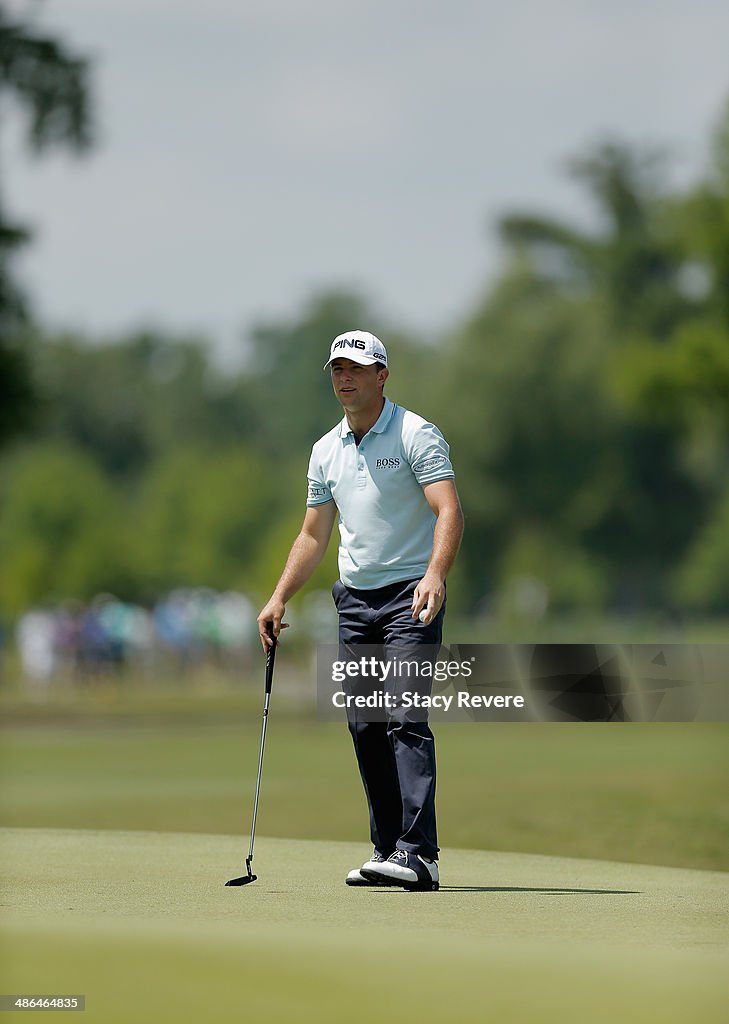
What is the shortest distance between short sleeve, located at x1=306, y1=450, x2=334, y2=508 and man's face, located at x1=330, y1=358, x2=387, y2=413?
0.37m

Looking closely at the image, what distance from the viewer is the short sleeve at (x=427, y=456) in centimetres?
804

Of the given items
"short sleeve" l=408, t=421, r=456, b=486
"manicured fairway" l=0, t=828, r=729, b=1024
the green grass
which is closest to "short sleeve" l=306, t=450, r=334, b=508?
"short sleeve" l=408, t=421, r=456, b=486

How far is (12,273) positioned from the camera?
3231 cm

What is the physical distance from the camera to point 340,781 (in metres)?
22.8

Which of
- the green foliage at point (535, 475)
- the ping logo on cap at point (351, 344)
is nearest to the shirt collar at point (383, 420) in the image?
the ping logo on cap at point (351, 344)

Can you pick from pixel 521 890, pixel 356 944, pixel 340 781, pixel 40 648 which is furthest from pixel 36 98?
pixel 356 944

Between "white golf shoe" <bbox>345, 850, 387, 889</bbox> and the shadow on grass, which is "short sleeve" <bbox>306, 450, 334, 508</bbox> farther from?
the shadow on grass

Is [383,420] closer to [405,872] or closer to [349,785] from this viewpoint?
[405,872]

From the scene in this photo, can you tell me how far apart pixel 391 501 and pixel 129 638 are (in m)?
43.1

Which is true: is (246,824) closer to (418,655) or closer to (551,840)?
(551,840)

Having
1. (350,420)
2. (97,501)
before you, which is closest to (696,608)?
(97,501)

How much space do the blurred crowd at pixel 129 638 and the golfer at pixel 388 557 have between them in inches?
1582

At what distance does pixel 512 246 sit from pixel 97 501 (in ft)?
75.6

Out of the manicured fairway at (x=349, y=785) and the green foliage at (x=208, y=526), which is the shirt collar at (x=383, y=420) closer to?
the manicured fairway at (x=349, y=785)
